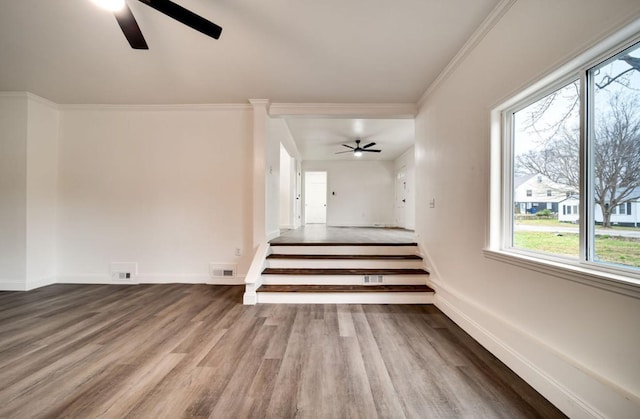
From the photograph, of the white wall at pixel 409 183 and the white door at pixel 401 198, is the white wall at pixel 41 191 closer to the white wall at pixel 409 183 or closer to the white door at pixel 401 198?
the white wall at pixel 409 183

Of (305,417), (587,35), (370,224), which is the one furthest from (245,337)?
(370,224)

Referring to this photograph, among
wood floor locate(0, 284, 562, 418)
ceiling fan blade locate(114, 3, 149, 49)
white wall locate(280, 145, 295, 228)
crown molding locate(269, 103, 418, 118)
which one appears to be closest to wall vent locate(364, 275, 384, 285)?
wood floor locate(0, 284, 562, 418)

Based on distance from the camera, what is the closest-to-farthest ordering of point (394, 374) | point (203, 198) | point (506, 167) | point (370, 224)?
1. point (394, 374)
2. point (506, 167)
3. point (203, 198)
4. point (370, 224)

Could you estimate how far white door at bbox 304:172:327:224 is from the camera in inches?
354

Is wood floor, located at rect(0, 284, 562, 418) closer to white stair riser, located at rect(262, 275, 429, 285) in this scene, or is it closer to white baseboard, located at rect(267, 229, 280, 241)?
white stair riser, located at rect(262, 275, 429, 285)

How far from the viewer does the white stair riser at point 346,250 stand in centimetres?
339

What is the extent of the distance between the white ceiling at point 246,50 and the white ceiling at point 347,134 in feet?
4.58

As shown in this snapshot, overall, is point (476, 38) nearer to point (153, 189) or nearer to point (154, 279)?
point (153, 189)

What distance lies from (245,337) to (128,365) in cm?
77

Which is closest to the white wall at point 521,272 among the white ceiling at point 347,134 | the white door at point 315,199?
the white ceiling at point 347,134

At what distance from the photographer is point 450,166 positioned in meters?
2.50

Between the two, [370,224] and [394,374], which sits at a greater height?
[370,224]

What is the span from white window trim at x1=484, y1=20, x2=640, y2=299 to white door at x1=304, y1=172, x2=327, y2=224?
7138 mm

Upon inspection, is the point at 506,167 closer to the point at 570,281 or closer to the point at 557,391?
the point at 570,281
